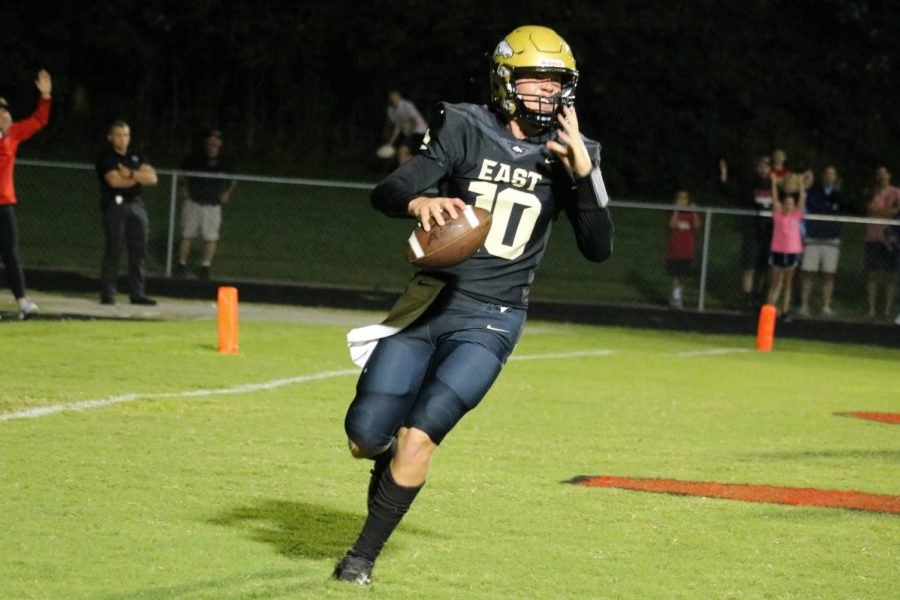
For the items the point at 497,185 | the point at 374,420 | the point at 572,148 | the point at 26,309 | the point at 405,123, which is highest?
the point at 572,148

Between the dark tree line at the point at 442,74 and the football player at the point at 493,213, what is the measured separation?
88.4 feet

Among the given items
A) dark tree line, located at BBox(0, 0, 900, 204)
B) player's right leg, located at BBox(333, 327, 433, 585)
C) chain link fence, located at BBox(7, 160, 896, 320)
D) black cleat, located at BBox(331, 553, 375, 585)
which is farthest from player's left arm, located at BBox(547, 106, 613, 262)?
dark tree line, located at BBox(0, 0, 900, 204)

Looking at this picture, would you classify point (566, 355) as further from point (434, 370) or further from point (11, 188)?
point (434, 370)

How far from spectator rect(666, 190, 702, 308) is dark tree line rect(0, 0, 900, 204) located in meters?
11.8

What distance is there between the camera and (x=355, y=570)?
5742 mm

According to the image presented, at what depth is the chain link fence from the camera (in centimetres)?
2191

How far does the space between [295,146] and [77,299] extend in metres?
17.2

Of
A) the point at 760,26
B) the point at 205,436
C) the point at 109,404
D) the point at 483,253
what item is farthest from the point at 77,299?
the point at 760,26

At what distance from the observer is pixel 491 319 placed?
19.9 ft

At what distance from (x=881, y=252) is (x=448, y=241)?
15929 millimetres

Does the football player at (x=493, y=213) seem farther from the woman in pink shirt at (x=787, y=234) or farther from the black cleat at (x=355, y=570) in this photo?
the woman in pink shirt at (x=787, y=234)

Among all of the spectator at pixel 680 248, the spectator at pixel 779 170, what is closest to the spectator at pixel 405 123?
A: the spectator at pixel 680 248

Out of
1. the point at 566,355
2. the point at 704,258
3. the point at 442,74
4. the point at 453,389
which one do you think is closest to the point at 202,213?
the point at 704,258

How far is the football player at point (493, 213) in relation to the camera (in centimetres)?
588
